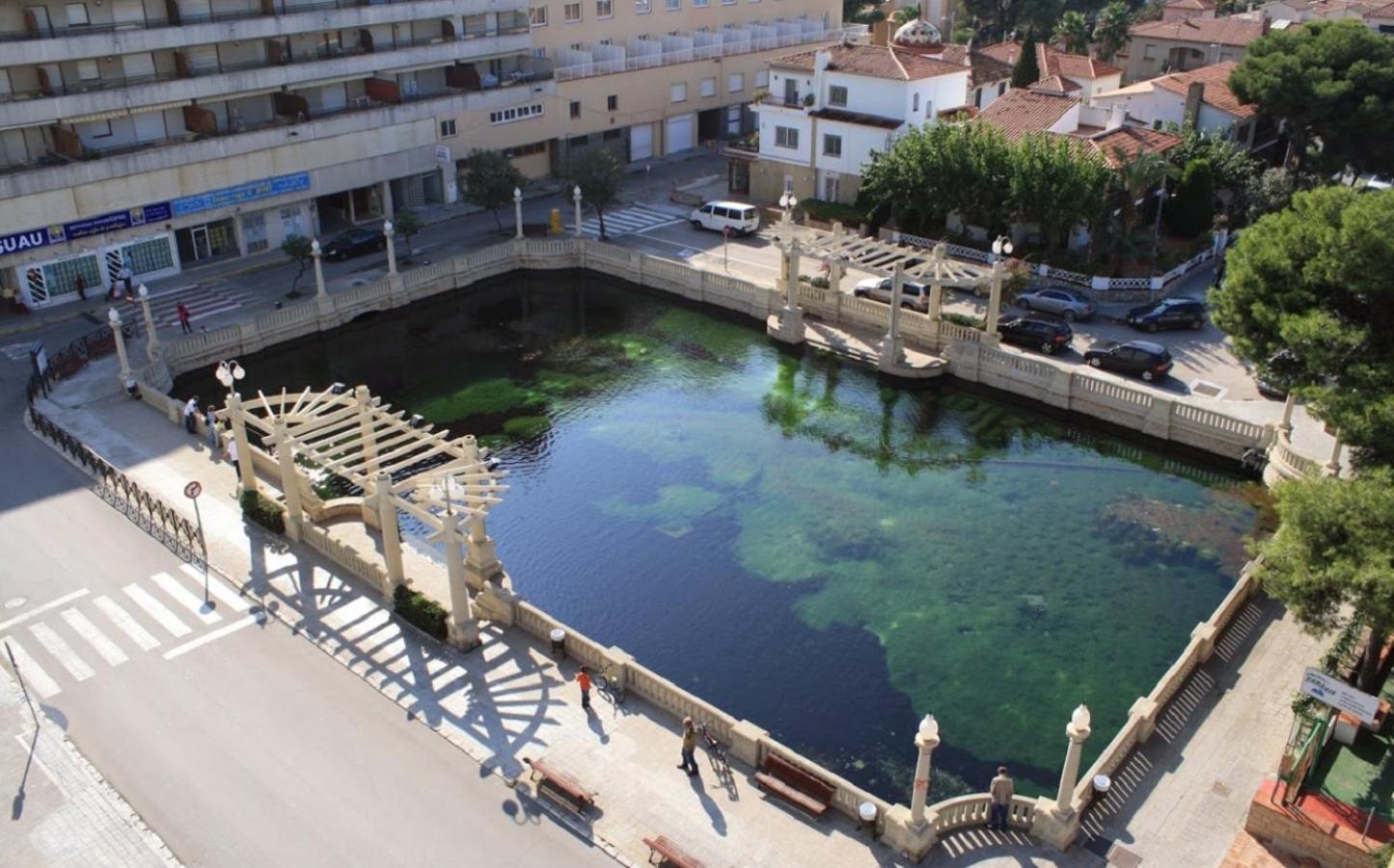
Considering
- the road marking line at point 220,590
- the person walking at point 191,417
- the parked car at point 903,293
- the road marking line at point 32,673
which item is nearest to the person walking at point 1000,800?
the road marking line at point 220,590

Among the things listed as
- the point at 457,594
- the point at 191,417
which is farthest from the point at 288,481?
the point at 191,417

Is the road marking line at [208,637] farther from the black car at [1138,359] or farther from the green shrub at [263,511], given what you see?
the black car at [1138,359]

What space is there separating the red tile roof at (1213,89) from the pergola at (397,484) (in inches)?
2156

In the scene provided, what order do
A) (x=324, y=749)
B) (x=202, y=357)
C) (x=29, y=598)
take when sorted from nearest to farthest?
(x=324, y=749)
(x=29, y=598)
(x=202, y=357)

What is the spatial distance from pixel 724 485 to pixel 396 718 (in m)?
16.3

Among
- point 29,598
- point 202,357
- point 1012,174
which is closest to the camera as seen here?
point 29,598

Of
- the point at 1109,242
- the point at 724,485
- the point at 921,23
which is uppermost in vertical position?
the point at 921,23

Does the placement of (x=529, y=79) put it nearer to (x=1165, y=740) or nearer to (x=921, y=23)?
(x=921, y=23)

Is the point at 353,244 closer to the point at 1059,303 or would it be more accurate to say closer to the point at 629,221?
the point at 629,221

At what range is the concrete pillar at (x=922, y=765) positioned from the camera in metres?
22.9

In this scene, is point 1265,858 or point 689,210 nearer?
point 1265,858

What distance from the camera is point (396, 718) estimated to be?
28.1 meters

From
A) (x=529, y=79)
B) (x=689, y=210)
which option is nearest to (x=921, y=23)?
(x=689, y=210)

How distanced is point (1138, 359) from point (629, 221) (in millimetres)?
31144
